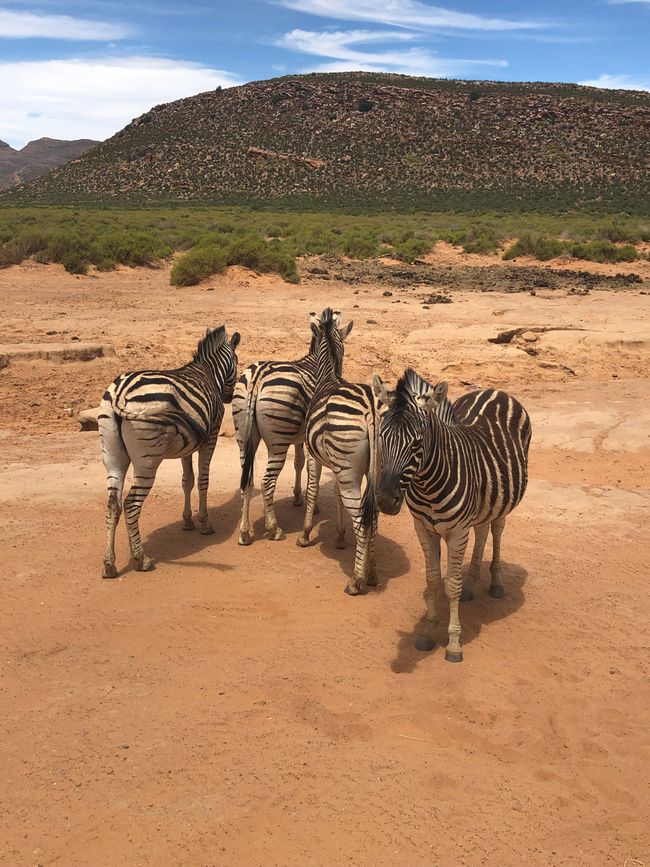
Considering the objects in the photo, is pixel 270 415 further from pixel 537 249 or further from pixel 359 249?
pixel 537 249

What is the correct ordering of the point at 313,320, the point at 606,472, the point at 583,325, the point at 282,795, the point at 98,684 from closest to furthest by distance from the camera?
the point at 282,795, the point at 98,684, the point at 313,320, the point at 606,472, the point at 583,325

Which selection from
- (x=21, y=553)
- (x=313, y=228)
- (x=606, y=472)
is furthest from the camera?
(x=313, y=228)

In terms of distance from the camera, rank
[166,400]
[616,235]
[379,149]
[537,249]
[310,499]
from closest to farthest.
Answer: [166,400] → [310,499] → [537,249] → [616,235] → [379,149]

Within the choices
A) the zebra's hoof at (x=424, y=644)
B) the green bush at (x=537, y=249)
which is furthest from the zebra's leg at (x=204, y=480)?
the green bush at (x=537, y=249)

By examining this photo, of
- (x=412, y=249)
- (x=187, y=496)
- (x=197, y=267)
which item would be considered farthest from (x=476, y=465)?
(x=412, y=249)

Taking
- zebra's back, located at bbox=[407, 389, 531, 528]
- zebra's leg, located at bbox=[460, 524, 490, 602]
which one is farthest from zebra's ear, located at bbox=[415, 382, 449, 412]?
zebra's leg, located at bbox=[460, 524, 490, 602]

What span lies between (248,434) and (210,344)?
1.17 meters

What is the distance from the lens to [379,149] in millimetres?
71125

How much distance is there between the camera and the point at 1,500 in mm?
8000

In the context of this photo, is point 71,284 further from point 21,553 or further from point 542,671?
point 542,671

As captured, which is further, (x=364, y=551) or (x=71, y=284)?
(x=71, y=284)

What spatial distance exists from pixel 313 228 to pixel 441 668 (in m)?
35.7

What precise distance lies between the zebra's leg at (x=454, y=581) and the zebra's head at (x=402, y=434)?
31.8 inches

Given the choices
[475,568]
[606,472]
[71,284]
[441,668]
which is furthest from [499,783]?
[71,284]
